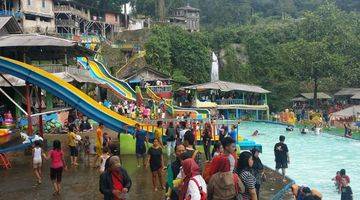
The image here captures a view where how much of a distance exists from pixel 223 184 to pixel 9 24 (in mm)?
23818

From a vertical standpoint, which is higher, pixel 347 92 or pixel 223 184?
pixel 347 92

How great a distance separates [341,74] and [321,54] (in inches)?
132

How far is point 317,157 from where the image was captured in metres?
24.3

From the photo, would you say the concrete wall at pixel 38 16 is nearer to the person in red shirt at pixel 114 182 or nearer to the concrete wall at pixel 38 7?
the concrete wall at pixel 38 7

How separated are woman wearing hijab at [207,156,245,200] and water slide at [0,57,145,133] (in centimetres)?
1189

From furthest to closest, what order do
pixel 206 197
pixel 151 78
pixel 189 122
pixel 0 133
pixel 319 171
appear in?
1. pixel 151 78
2. pixel 319 171
3. pixel 189 122
4. pixel 0 133
5. pixel 206 197

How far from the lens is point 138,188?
41.2 ft

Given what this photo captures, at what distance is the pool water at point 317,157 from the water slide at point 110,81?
9377mm

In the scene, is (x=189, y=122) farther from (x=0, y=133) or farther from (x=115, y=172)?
(x=115, y=172)

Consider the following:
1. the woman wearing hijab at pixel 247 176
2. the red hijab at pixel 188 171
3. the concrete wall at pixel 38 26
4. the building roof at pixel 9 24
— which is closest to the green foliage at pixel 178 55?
the concrete wall at pixel 38 26

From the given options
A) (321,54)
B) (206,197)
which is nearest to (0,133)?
(206,197)

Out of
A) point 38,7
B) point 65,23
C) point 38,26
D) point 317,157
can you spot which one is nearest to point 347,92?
point 317,157

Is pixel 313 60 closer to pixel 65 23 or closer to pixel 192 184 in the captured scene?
pixel 65 23

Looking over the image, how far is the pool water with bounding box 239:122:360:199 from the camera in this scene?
18.4 metres
